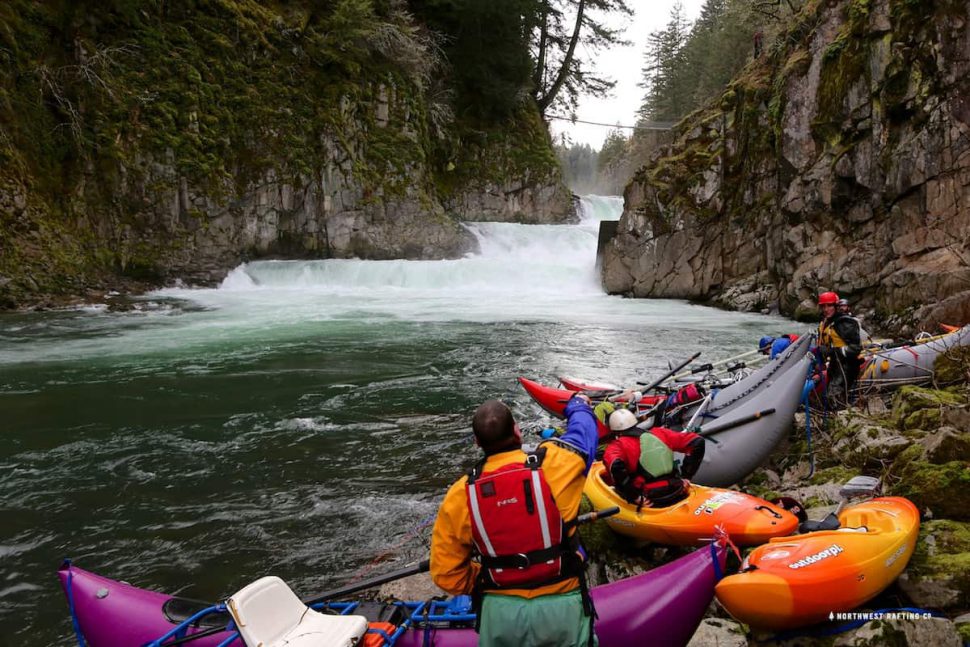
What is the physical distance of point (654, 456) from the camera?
12.3 ft

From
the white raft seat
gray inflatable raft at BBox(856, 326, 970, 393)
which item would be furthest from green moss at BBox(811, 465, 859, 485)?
the white raft seat

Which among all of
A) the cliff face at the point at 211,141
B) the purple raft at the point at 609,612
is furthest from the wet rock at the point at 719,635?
the cliff face at the point at 211,141

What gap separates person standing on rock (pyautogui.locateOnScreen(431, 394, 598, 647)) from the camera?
2.17 meters

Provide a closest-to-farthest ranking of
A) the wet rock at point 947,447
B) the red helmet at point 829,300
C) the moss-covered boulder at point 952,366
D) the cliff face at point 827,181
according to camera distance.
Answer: the wet rock at point 947,447, the moss-covered boulder at point 952,366, the red helmet at point 829,300, the cliff face at point 827,181

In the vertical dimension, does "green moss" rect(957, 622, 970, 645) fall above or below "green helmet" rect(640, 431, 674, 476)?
below

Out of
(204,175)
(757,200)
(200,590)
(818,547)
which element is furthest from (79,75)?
(818,547)

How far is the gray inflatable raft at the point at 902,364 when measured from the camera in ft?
19.6

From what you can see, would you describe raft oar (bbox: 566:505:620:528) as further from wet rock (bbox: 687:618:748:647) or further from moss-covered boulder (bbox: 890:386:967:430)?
moss-covered boulder (bbox: 890:386:967:430)

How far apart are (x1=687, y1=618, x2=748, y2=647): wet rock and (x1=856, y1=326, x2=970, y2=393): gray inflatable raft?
13.3 ft

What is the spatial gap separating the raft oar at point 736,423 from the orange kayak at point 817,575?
6.74 feet

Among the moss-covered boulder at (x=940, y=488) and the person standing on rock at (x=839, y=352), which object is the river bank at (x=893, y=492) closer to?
the moss-covered boulder at (x=940, y=488)

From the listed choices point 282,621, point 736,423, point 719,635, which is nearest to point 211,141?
point 736,423

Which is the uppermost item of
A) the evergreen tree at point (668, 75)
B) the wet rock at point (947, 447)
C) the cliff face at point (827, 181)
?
the evergreen tree at point (668, 75)

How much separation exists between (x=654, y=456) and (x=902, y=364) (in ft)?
13.1
